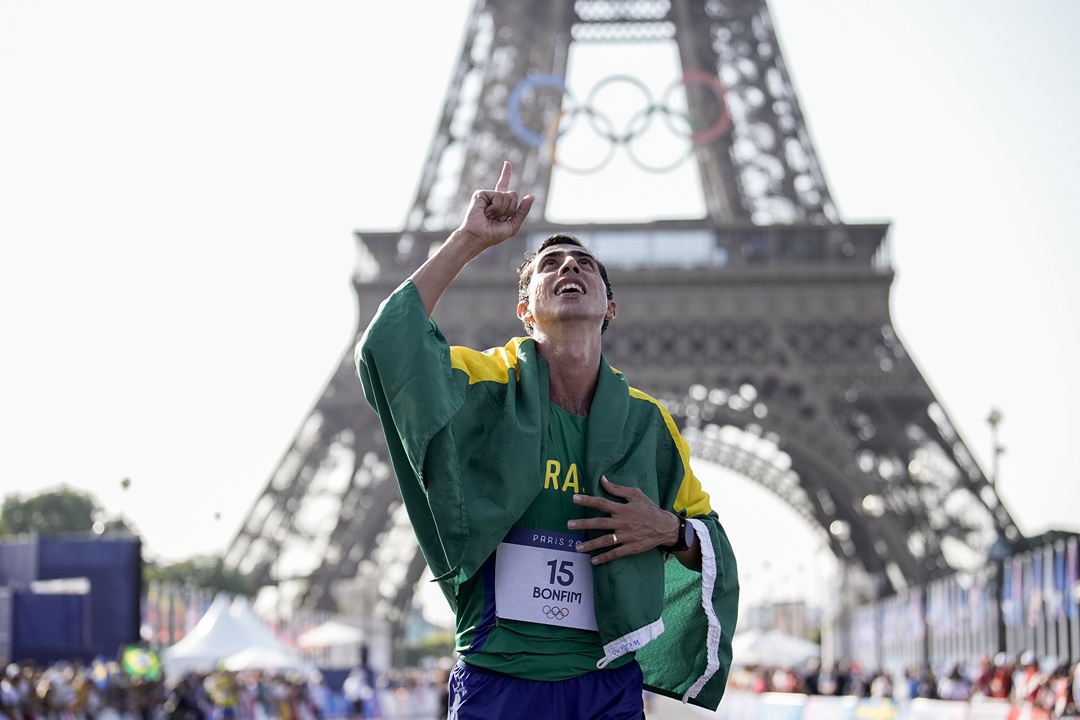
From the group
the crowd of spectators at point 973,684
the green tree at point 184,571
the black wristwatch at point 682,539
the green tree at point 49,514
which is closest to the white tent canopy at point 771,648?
the crowd of spectators at point 973,684

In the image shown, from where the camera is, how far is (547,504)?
11.9 feet

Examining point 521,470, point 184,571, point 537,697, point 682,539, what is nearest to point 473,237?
point 521,470

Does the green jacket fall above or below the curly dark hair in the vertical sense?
below

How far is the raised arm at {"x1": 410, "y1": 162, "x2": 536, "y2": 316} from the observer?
11.8 ft

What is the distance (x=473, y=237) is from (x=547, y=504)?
655 millimetres

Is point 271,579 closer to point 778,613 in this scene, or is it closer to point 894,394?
point 894,394

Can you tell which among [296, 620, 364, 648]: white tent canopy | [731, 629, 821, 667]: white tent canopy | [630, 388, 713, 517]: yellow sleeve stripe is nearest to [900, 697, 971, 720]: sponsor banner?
[630, 388, 713, 517]: yellow sleeve stripe

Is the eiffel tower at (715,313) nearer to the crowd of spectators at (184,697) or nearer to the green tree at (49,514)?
the crowd of spectators at (184,697)

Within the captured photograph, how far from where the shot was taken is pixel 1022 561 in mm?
23578

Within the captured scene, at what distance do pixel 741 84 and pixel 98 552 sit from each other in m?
25.6

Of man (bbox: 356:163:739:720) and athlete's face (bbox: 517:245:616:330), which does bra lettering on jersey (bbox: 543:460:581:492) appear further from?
athlete's face (bbox: 517:245:616:330)

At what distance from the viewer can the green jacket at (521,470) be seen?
3453mm

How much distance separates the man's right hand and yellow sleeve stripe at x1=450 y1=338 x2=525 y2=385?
0.26 metres

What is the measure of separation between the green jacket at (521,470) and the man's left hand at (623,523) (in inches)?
1.8
